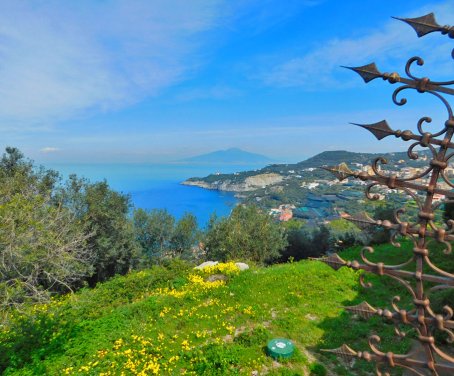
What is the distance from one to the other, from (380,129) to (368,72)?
77cm

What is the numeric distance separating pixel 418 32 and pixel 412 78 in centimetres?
54

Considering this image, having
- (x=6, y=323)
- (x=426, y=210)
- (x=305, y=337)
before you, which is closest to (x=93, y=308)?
(x=6, y=323)

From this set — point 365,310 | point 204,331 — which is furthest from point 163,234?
point 365,310

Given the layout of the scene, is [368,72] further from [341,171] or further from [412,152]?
[341,171]

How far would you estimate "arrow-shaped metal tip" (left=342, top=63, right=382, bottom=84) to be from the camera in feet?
12.8

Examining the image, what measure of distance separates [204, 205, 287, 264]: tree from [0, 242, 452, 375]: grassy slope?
12.9 m

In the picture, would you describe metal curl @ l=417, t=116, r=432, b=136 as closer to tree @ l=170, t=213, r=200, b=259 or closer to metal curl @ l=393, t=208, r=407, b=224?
metal curl @ l=393, t=208, r=407, b=224

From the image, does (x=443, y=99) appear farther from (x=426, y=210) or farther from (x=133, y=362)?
(x=133, y=362)

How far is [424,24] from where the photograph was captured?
3.58 m

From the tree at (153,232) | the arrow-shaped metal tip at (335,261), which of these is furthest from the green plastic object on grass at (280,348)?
the tree at (153,232)

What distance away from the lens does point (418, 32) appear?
365 centimetres

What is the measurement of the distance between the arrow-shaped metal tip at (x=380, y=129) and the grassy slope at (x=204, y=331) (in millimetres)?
7578

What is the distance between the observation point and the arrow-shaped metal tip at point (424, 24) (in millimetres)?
3564

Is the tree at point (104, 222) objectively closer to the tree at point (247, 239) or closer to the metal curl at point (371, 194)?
the tree at point (247, 239)
